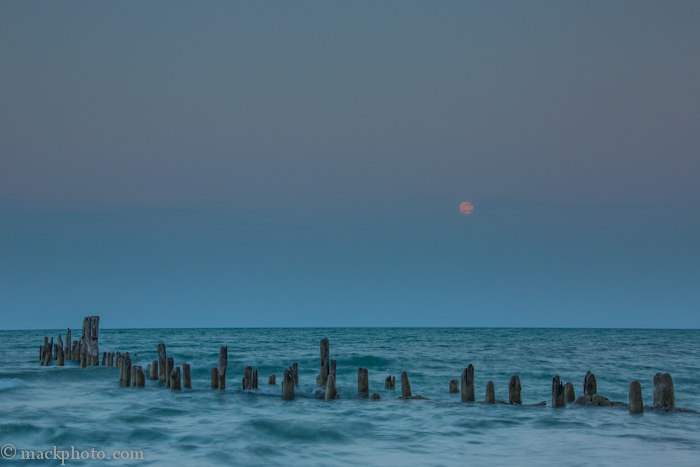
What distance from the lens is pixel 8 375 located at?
2680 centimetres

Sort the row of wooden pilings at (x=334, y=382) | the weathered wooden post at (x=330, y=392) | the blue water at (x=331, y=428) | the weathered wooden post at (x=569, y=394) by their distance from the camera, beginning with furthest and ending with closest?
the weathered wooden post at (x=330, y=392), the weathered wooden post at (x=569, y=394), the row of wooden pilings at (x=334, y=382), the blue water at (x=331, y=428)

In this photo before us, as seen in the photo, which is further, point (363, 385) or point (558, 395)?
point (363, 385)

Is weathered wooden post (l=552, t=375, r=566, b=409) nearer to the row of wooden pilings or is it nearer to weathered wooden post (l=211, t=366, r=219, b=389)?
the row of wooden pilings

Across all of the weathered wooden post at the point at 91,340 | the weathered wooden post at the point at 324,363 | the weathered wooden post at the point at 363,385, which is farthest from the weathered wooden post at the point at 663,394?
the weathered wooden post at the point at 91,340

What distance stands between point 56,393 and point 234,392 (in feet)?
23.4

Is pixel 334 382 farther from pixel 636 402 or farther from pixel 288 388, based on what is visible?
pixel 636 402

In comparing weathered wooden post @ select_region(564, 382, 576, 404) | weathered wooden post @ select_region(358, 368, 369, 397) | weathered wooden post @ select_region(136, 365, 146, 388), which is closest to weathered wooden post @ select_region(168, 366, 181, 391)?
weathered wooden post @ select_region(136, 365, 146, 388)

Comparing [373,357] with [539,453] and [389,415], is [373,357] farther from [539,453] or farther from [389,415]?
[539,453]

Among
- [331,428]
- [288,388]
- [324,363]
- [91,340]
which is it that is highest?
[91,340]

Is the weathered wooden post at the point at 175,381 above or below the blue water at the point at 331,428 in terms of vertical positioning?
above

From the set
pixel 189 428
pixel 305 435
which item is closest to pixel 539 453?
pixel 305 435

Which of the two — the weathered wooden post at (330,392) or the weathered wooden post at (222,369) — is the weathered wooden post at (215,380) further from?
the weathered wooden post at (330,392)

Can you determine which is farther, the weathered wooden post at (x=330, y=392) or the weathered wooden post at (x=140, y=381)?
the weathered wooden post at (x=140, y=381)

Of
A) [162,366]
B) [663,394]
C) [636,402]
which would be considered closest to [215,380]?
[162,366]
